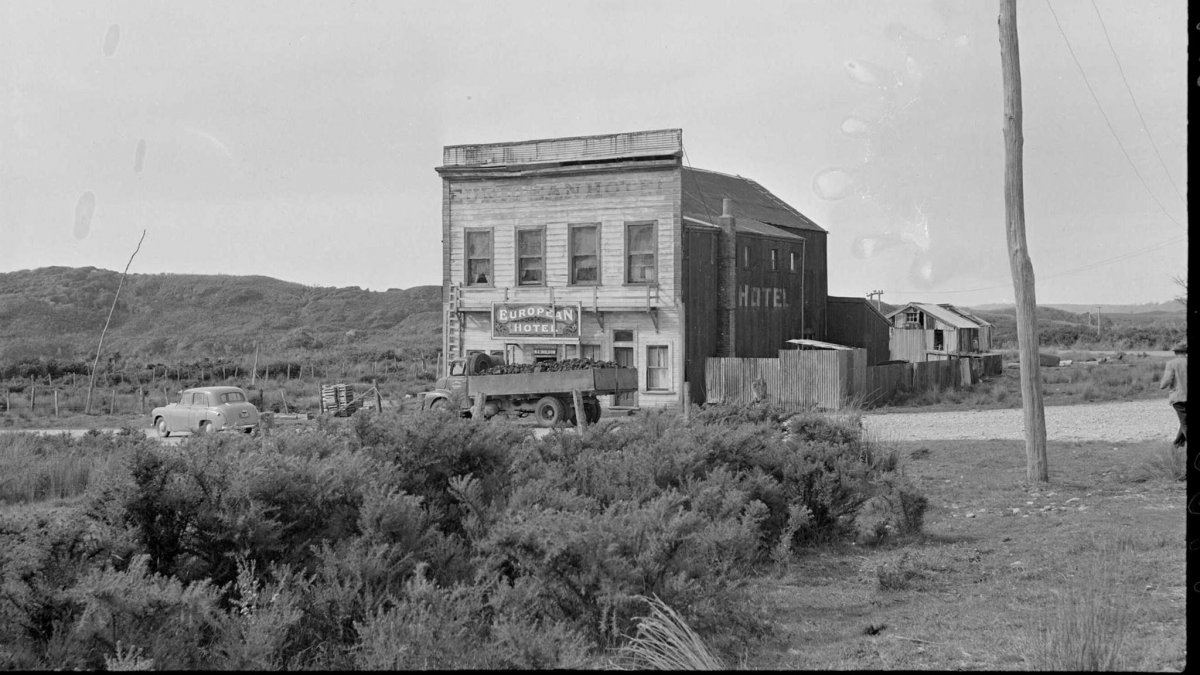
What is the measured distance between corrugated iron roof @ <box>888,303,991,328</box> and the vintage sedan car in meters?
38.7

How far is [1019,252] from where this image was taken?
1402cm

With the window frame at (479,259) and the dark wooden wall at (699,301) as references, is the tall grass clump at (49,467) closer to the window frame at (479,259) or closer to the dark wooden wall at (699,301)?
the window frame at (479,259)

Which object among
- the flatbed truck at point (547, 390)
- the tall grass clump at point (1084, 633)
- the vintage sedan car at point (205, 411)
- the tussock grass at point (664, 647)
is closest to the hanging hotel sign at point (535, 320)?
the flatbed truck at point (547, 390)

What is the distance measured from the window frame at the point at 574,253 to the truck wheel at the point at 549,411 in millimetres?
5492

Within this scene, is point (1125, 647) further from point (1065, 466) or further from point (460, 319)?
point (460, 319)

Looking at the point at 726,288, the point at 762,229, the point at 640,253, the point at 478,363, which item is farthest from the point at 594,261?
the point at 762,229

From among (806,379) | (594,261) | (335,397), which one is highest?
(594,261)

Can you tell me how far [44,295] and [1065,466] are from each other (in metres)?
114

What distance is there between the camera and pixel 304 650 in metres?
5.59

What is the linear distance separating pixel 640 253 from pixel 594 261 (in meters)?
1.39

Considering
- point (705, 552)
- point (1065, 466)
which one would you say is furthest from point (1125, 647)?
point (1065, 466)

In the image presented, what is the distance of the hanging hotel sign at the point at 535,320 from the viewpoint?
29.6m

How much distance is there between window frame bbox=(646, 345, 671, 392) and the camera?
1149 inches

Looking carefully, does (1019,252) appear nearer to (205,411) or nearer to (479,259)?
(479,259)
